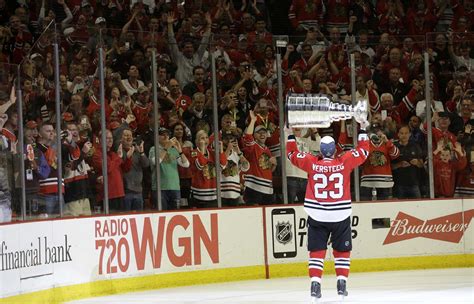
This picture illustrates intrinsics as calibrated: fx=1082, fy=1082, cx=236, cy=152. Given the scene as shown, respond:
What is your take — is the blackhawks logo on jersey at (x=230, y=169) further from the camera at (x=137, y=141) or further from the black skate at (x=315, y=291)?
the black skate at (x=315, y=291)

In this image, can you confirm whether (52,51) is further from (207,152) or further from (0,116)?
(207,152)

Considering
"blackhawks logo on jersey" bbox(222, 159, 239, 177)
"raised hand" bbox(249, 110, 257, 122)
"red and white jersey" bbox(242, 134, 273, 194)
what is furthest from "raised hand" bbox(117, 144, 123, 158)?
"raised hand" bbox(249, 110, 257, 122)

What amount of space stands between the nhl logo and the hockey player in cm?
279

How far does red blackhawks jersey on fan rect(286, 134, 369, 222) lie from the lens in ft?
34.7

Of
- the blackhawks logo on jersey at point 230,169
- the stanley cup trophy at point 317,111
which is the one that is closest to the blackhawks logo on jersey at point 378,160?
the blackhawks logo on jersey at point 230,169

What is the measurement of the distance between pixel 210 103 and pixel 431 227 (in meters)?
3.36

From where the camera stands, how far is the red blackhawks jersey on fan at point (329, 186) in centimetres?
1059

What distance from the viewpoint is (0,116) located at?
10.1 m

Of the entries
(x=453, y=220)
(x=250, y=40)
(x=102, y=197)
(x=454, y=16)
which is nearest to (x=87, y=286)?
(x=102, y=197)

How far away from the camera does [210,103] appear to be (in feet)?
43.1

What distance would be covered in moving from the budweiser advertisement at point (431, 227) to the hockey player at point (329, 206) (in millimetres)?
3355

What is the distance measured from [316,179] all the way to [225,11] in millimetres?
6070

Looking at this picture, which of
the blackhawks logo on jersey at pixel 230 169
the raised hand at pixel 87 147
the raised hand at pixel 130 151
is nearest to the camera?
the raised hand at pixel 87 147

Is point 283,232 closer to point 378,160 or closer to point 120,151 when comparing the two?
point 378,160
